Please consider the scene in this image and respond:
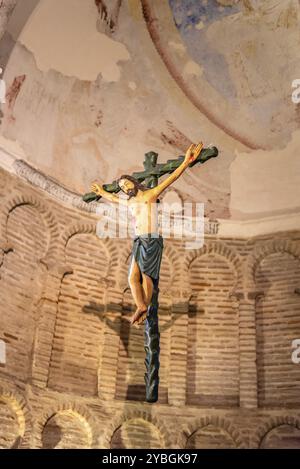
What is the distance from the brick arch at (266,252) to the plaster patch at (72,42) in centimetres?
427

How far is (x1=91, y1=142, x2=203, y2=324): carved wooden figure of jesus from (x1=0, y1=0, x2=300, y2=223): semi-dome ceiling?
3967 millimetres

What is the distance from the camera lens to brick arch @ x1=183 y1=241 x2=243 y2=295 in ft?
41.7

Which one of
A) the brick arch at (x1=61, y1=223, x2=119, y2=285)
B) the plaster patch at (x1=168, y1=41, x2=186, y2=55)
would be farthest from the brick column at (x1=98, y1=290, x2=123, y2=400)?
the plaster patch at (x1=168, y1=41, x2=186, y2=55)

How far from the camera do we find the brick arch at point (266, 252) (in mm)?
12606

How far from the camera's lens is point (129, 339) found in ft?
39.5

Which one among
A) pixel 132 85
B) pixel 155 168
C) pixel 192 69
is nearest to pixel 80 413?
pixel 155 168

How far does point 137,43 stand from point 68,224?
3721mm

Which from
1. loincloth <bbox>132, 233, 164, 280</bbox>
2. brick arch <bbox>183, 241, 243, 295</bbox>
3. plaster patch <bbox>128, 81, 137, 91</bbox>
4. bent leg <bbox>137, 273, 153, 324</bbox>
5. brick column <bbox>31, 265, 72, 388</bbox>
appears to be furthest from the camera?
plaster patch <bbox>128, 81, 137, 91</bbox>

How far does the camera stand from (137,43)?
12.8 m

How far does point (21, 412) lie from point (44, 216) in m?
3.47

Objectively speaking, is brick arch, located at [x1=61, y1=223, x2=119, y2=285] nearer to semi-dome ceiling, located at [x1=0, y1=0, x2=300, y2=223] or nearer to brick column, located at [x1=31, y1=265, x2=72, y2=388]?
brick column, located at [x1=31, y1=265, x2=72, y2=388]
